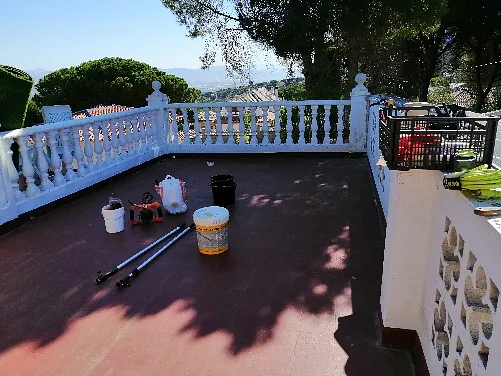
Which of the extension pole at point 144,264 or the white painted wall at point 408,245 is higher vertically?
the white painted wall at point 408,245

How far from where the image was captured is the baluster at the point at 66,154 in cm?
441

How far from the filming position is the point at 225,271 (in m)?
2.79

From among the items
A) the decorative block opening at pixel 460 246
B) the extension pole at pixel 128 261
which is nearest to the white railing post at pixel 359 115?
the extension pole at pixel 128 261

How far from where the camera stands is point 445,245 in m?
1.58

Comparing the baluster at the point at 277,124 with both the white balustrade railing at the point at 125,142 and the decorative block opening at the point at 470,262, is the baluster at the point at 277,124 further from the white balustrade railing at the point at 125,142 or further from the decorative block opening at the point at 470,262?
the decorative block opening at the point at 470,262

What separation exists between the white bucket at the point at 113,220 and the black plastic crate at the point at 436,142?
103 inches

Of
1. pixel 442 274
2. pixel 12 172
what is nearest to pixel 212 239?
pixel 442 274

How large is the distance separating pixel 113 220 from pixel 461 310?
9.54 feet

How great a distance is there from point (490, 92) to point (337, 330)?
17277mm

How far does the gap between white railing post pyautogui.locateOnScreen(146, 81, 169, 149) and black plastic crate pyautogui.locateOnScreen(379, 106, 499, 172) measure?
17.9 ft

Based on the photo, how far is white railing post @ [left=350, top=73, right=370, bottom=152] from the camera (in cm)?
617

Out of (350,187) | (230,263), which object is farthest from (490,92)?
(230,263)

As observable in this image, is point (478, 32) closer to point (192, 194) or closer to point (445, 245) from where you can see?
point (192, 194)

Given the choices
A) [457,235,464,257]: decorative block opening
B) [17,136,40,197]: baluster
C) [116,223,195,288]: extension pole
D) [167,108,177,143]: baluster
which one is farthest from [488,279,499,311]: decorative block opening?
[167,108,177,143]: baluster
